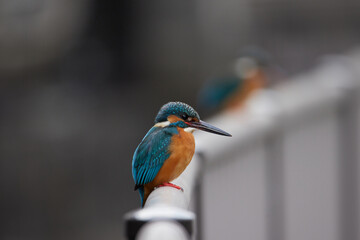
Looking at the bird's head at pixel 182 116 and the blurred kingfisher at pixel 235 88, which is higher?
the blurred kingfisher at pixel 235 88

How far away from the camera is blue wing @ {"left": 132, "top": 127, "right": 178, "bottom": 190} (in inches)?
63.9

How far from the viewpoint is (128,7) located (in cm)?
937

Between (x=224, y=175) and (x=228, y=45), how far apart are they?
6388 mm

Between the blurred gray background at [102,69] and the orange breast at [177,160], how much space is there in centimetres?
600

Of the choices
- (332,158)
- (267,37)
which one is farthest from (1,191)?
(332,158)

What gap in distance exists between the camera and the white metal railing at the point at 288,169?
262cm

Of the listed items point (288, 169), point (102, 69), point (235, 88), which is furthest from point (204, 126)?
point (102, 69)

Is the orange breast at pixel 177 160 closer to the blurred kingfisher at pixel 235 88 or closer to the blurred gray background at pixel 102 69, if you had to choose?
the blurred kingfisher at pixel 235 88

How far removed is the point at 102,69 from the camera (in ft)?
29.8

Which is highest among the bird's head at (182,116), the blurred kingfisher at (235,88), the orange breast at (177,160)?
the blurred kingfisher at (235,88)

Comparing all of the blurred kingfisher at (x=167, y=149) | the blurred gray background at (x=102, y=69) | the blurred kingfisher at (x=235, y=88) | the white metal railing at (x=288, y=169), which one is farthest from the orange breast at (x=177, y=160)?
the blurred gray background at (x=102, y=69)

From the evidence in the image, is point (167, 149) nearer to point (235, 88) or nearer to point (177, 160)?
point (177, 160)

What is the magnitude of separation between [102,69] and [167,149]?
24.8 feet

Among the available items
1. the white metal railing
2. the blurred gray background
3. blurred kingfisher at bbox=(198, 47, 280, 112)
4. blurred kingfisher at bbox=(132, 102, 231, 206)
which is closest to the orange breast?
blurred kingfisher at bbox=(132, 102, 231, 206)
